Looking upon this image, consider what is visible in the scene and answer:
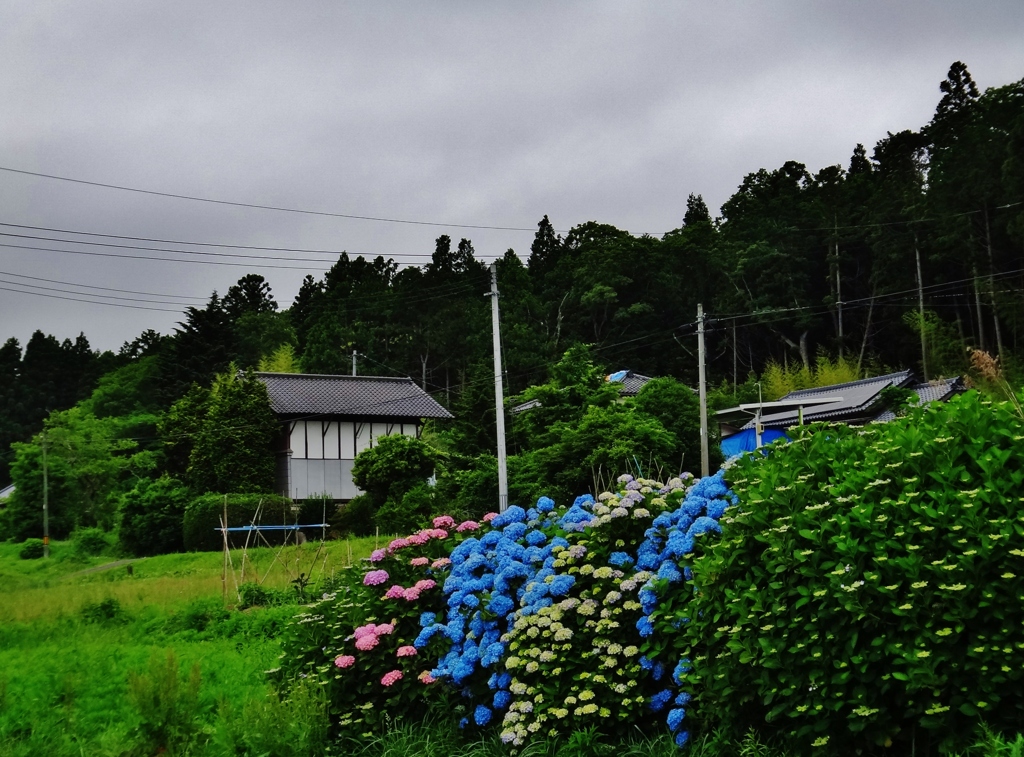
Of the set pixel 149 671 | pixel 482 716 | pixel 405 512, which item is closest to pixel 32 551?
pixel 405 512

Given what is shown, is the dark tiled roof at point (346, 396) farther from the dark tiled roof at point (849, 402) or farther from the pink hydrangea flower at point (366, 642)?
the pink hydrangea flower at point (366, 642)

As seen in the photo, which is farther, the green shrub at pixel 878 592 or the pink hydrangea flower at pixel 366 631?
the pink hydrangea flower at pixel 366 631

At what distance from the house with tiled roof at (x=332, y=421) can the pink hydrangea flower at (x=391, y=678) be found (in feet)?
94.9

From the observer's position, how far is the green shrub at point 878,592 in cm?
345

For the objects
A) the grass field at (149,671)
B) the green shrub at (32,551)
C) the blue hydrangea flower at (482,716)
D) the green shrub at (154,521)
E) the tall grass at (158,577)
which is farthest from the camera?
the green shrub at (32,551)

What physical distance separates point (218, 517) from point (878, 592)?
26.4m

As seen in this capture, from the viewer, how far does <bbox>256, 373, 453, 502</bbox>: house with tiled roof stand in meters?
34.3

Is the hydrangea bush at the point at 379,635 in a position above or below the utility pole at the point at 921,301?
below

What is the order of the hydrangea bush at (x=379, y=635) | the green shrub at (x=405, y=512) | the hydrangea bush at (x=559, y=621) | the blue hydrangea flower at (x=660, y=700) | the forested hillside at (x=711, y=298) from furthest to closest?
the forested hillside at (x=711, y=298) → the green shrub at (x=405, y=512) → the hydrangea bush at (x=379, y=635) → the hydrangea bush at (x=559, y=621) → the blue hydrangea flower at (x=660, y=700)

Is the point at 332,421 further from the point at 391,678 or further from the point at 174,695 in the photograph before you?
the point at 391,678

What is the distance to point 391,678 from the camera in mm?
5387

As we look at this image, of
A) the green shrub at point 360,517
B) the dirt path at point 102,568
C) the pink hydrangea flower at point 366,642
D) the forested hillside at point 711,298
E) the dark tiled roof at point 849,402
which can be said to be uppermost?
the forested hillside at point 711,298

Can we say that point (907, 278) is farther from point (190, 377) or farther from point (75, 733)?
point (75, 733)

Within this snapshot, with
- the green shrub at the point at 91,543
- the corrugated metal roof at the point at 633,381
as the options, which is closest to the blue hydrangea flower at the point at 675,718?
the green shrub at the point at 91,543
